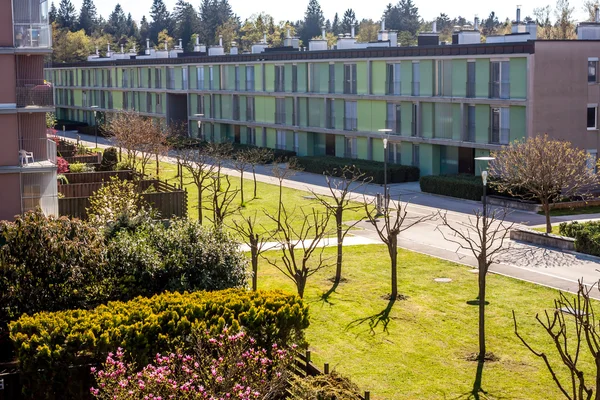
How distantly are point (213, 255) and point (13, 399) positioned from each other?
646cm

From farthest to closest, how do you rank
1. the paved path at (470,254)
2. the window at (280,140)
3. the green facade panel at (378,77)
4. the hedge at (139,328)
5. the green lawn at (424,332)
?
1. the window at (280,140)
2. the green facade panel at (378,77)
3. the paved path at (470,254)
4. the green lawn at (424,332)
5. the hedge at (139,328)

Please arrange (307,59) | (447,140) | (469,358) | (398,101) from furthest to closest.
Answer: (307,59) < (398,101) < (447,140) < (469,358)

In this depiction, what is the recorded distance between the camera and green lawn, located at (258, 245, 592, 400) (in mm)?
18828

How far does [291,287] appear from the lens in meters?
27.4

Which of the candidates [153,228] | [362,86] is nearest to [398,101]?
[362,86]

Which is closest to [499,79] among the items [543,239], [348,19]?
[543,239]

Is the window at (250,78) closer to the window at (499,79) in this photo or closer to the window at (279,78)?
the window at (279,78)

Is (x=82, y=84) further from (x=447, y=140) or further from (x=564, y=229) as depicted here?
(x=564, y=229)

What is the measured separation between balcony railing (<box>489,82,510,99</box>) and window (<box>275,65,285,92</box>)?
2180 cm

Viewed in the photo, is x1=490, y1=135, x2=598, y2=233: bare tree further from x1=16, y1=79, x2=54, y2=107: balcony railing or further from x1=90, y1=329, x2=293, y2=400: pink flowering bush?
x1=90, y1=329, x2=293, y2=400: pink flowering bush

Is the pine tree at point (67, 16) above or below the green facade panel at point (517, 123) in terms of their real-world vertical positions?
above

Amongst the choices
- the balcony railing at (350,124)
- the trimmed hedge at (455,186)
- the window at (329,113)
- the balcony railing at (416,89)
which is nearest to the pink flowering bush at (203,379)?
the trimmed hedge at (455,186)

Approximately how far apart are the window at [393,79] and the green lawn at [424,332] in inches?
1001

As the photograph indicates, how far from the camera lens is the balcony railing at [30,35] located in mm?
29906
